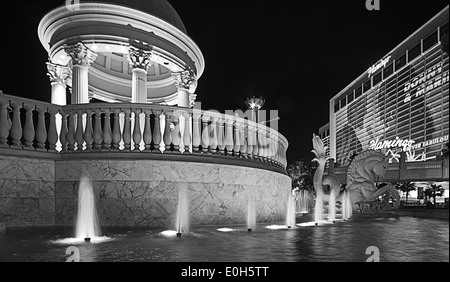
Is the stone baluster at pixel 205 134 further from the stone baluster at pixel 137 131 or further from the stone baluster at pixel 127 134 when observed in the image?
the stone baluster at pixel 127 134

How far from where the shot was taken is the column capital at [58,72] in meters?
15.5

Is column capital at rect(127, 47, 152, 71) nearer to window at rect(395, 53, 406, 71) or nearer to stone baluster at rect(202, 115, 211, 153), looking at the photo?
stone baluster at rect(202, 115, 211, 153)

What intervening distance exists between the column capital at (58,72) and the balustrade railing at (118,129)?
7569 millimetres

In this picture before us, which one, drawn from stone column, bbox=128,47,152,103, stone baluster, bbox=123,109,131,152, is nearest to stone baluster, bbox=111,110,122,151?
stone baluster, bbox=123,109,131,152

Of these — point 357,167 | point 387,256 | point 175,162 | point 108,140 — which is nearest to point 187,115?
point 175,162

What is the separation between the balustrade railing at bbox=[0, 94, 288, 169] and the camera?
830 cm

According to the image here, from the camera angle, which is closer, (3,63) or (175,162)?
(175,162)

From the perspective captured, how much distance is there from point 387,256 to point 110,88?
20122 millimetres

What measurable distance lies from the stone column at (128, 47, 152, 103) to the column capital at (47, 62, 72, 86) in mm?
3735

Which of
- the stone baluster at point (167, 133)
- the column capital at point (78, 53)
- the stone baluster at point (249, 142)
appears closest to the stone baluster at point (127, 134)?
the stone baluster at point (167, 133)

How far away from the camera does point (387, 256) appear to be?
4008mm

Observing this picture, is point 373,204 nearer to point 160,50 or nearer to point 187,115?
point 187,115

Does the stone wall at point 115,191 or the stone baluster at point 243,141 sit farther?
the stone baluster at point 243,141
